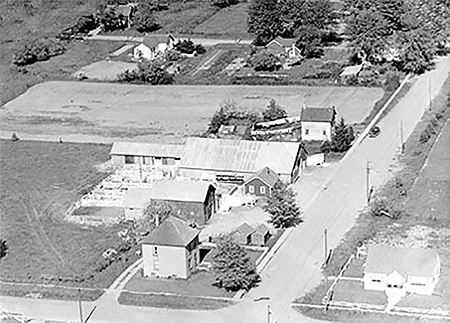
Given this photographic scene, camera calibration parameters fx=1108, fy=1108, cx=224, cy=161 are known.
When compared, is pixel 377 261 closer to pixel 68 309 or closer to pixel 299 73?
pixel 68 309

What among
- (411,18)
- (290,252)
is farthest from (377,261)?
(411,18)

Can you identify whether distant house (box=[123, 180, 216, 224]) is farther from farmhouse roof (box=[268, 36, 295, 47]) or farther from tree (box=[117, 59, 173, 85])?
farmhouse roof (box=[268, 36, 295, 47])

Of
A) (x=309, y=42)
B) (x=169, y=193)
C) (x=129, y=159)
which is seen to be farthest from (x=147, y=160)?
(x=309, y=42)

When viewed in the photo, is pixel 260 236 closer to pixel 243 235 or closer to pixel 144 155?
pixel 243 235

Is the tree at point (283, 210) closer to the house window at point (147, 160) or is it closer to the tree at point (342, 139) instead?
the tree at point (342, 139)

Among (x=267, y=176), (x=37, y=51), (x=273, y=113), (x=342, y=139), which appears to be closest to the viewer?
(x=267, y=176)

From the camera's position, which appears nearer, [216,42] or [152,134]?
[152,134]
